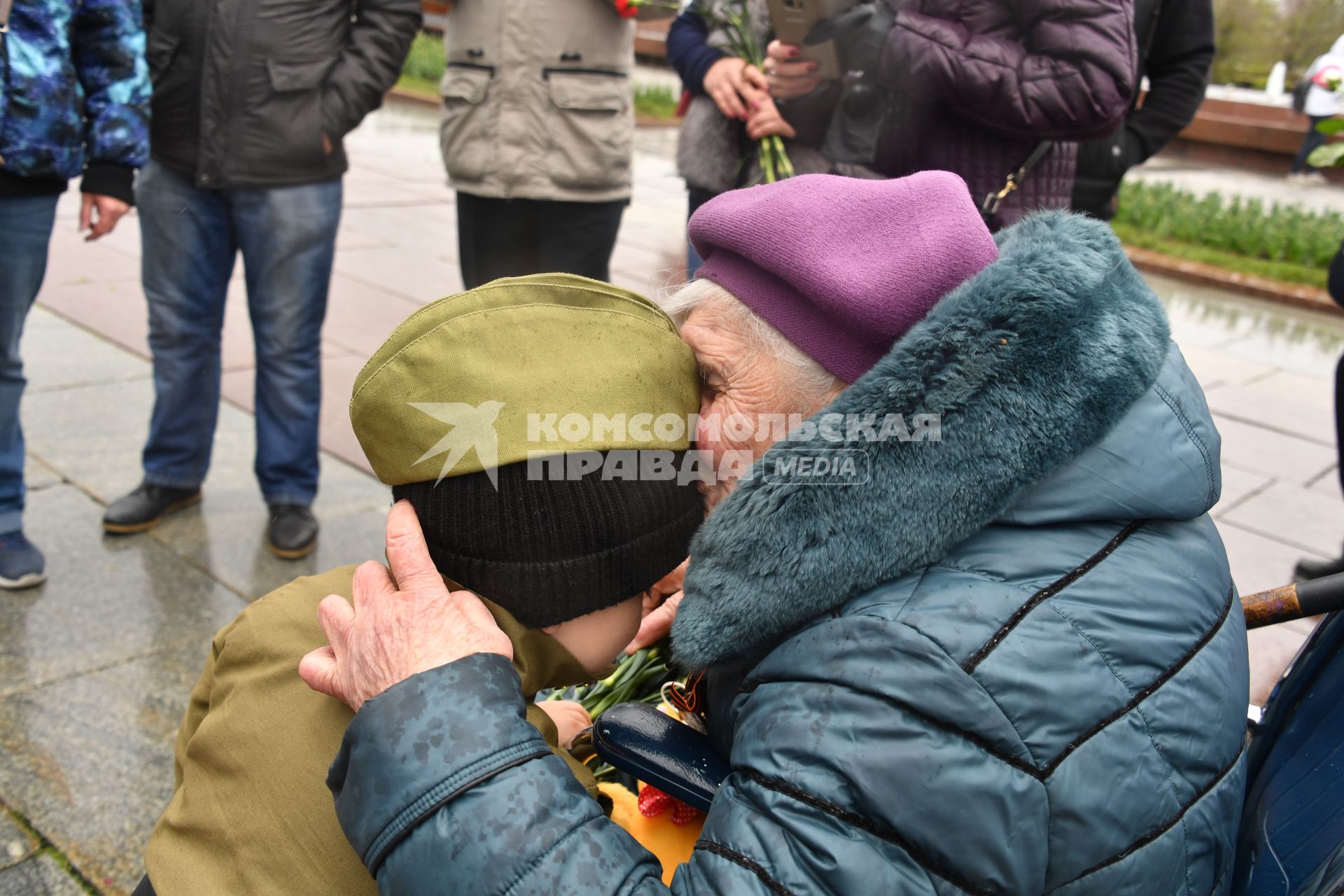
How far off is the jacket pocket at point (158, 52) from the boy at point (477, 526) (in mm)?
2706

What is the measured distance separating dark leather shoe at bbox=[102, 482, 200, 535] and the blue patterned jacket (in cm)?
107

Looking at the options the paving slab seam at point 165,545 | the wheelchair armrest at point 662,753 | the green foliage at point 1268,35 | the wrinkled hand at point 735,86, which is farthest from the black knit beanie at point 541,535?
the green foliage at point 1268,35

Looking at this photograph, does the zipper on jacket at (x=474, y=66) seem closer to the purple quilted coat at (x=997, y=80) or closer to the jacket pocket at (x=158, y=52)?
the jacket pocket at (x=158, y=52)

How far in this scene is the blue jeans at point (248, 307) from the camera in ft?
12.4

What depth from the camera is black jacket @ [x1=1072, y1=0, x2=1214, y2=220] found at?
12.2 ft

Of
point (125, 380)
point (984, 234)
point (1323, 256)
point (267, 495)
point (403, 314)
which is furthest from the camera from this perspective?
point (1323, 256)

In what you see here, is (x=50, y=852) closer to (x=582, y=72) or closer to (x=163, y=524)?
(x=163, y=524)

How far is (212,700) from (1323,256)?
10.6 meters

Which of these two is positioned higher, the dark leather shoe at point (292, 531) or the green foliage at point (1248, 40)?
the green foliage at point (1248, 40)

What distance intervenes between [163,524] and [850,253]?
3427 mm

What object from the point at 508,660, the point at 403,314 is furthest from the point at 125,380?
the point at 508,660

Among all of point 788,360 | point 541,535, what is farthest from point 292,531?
point 788,360

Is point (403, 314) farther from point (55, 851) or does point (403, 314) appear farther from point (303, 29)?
point (55, 851)

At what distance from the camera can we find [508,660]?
4.66ft
